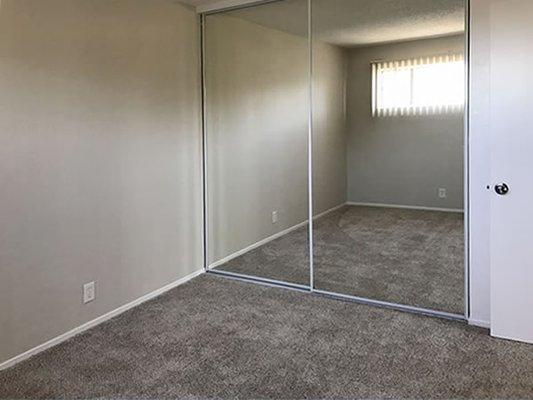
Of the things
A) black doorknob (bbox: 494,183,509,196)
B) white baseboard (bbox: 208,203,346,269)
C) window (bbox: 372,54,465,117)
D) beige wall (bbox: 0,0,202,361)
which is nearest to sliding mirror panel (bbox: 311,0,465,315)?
window (bbox: 372,54,465,117)

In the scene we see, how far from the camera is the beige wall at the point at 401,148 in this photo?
3.14 meters

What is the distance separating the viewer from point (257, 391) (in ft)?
7.38

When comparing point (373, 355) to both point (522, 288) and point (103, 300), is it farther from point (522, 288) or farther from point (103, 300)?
point (103, 300)

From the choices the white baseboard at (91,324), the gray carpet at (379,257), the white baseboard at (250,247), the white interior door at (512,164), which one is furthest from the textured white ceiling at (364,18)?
the white baseboard at (91,324)

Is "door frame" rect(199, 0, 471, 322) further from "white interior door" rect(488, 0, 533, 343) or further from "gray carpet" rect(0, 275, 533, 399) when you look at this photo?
"white interior door" rect(488, 0, 533, 343)

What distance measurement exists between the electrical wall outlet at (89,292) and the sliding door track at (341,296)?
125 centimetres

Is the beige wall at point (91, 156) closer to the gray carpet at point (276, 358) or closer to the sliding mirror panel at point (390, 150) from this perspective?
the gray carpet at point (276, 358)

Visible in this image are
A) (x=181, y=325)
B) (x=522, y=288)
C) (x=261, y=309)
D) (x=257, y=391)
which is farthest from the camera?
(x=261, y=309)

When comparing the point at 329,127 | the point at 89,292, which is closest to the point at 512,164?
the point at 329,127

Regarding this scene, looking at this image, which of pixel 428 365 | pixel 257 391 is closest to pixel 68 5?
pixel 257 391

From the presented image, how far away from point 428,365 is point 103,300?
2.06 m

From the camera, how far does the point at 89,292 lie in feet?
9.86

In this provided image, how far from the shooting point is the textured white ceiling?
10.1ft

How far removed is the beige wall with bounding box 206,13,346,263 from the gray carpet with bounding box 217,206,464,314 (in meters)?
0.18
